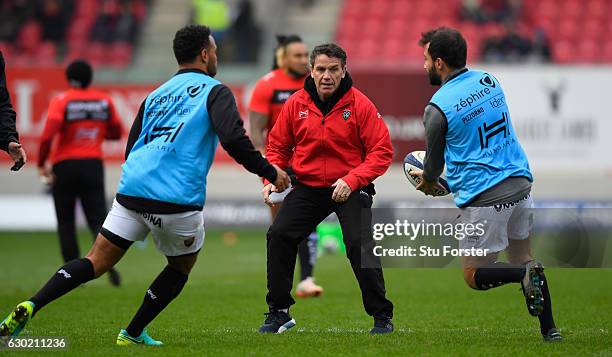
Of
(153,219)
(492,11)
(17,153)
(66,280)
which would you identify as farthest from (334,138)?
(492,11)

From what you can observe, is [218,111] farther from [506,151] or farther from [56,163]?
[56,163]

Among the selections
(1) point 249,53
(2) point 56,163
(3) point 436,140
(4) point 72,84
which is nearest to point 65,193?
(2) point 56,163

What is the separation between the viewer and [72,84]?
42.2 ft

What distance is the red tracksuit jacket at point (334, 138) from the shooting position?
8.38 meters

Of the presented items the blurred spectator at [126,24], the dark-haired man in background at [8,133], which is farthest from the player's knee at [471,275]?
the blurred spectator at [126,24]

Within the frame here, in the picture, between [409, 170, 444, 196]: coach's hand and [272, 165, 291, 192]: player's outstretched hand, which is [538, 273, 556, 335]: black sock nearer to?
[409, 170, 444, 196]: coach's hand

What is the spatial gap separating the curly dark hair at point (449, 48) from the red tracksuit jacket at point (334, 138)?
856 mm

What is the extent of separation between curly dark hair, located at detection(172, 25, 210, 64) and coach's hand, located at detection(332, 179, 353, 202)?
4.80 feet

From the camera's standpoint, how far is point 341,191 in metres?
8.07

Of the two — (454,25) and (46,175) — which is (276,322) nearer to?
(46,175)

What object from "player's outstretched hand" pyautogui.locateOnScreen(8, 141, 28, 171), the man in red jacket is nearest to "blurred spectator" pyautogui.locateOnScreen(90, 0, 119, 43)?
"player's outstretched hand" pyautogui.locateOnScreen(8, 141, 28, 171)

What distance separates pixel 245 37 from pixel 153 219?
17417 mm

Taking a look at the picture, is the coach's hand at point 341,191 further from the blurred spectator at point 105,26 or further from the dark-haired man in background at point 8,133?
the blurred spectator at point 105,26

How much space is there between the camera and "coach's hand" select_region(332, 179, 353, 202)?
26.5 feet
